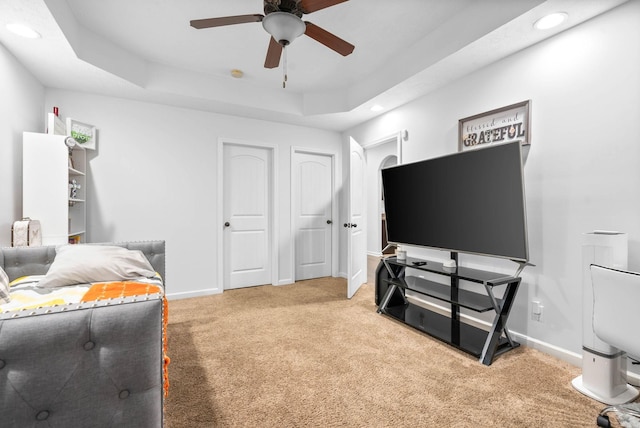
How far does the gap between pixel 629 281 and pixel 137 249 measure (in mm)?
3410

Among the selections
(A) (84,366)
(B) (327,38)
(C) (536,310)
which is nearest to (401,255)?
(C) (536,310)

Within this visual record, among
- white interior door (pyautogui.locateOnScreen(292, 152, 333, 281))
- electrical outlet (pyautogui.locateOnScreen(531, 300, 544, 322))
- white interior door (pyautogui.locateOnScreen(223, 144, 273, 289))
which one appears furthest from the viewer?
white interior door (pyautogui.locateOnScreen(292, 152, 333, 281))

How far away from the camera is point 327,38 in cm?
215

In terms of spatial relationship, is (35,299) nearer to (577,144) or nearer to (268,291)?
(268,291)

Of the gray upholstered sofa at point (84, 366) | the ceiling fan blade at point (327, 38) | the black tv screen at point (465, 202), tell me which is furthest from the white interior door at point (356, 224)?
the gray upholstered sofa at point (84, 366)

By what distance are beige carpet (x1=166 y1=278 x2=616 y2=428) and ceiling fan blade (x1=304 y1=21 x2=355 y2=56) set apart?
2.27 metres

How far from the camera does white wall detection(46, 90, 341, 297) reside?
3.51 meters

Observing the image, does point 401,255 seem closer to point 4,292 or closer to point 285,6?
point 285,6

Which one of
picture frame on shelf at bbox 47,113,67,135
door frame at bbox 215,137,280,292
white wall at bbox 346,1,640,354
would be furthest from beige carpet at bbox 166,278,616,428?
picture frame on shelf at bbox 47,113,67,135

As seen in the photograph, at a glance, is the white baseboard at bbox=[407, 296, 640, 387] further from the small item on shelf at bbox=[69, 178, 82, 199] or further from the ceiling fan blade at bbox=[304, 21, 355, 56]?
the small item on shelf at bbox=[69, 178, 82, 199]

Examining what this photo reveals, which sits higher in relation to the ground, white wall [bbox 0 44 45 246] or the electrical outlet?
white wall [bbox 0 44 45 246]

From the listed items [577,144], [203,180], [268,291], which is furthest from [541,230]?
[203,180]

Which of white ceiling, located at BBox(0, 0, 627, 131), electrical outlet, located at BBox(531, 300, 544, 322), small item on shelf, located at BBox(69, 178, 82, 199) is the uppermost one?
white ceiling, located at BBox(0, 0, 627, 131)

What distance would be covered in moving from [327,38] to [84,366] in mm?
2212
